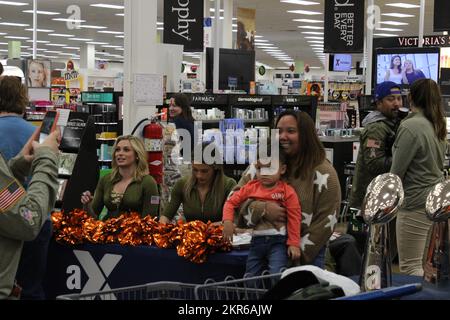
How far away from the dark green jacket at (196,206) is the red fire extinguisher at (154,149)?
1.11 meters

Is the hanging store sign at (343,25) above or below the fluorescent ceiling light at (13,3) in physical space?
below

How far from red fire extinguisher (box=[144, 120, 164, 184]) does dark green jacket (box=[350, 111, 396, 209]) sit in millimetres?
1501

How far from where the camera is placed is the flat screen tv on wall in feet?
42.6

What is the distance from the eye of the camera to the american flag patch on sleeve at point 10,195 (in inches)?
102

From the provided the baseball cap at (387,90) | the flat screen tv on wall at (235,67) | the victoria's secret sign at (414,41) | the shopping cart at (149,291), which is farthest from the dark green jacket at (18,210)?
the victoria's secret sign at (414,41)

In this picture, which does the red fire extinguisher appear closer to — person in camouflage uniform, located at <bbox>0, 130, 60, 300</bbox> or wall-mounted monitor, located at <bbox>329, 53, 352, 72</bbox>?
person in camouflage uniform, located at <bbox>0, 130, 60, 300</bbox>

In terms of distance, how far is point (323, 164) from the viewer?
3.87 metres

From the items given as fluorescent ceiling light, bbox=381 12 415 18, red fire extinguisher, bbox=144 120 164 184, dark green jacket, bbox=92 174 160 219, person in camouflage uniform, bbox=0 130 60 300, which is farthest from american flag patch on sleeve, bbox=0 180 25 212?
fluorescent ceiling light, bbox=381 12 415 18

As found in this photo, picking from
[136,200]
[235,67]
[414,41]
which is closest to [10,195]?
[136,200]

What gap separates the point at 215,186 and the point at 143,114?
293 centimetres

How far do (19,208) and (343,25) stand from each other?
36.8 ft

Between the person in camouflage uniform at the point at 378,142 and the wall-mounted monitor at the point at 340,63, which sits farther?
the wall-mounted monitor at the point at 340,63

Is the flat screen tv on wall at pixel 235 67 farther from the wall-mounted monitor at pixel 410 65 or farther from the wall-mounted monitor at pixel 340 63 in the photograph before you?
the wall-mounted monitor at pixel 340 63

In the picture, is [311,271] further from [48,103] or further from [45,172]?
[48,103]
